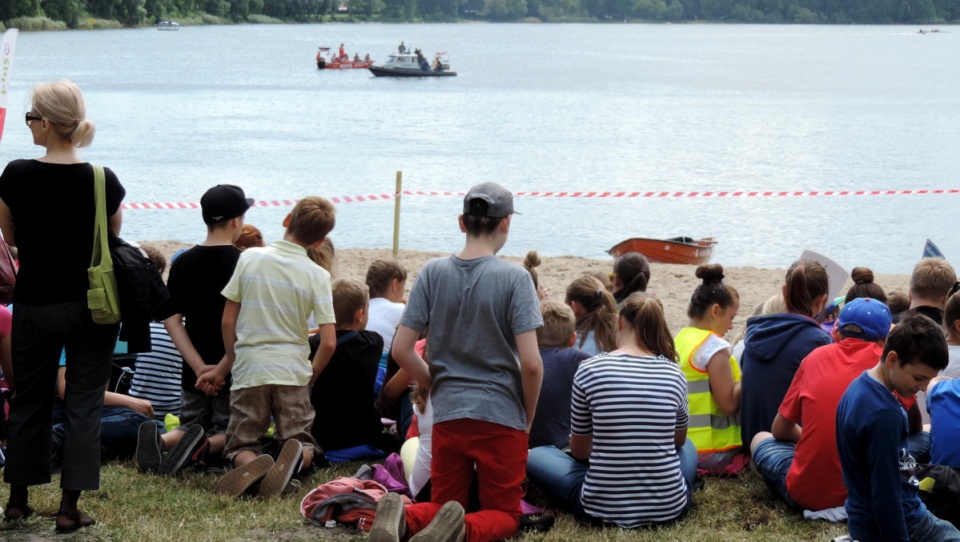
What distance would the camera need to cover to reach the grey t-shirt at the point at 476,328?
4.46 meters

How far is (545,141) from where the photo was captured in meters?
45.2

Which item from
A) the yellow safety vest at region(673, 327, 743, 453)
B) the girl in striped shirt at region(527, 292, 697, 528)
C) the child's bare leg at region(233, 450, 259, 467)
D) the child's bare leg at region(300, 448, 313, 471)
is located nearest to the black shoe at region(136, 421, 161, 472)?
the child's bare leg at region(233, 450, 259, 467)

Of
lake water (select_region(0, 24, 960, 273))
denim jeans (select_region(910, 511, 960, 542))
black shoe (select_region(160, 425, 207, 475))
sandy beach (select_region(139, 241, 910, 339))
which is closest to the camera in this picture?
denim jeans (select_region(910, 511, 960, 542))

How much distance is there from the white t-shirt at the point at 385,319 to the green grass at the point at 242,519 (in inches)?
51.7

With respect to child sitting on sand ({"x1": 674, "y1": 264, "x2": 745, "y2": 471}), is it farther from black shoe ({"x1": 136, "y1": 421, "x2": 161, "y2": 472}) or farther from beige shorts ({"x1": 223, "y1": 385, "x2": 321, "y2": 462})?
black shoe ({"x1": 136, "y1": 421, "x2": 161, "y2": 472})

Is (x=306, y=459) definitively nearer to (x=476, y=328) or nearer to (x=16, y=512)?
(x=16, y=512)

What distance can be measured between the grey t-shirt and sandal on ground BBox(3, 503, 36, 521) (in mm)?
1734

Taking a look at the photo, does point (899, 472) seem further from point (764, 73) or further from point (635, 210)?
point (764, 73)

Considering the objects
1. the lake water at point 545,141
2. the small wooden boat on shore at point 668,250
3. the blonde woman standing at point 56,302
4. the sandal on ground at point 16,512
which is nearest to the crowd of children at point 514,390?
the sandal on ground at point 16,512

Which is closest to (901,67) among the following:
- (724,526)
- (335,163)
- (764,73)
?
(764,73)

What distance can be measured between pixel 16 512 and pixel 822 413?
3.39 m

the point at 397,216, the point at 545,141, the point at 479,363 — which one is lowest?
the point at 545,141

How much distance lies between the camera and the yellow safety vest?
18.7 ft

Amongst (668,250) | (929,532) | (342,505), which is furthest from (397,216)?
(929,532)
